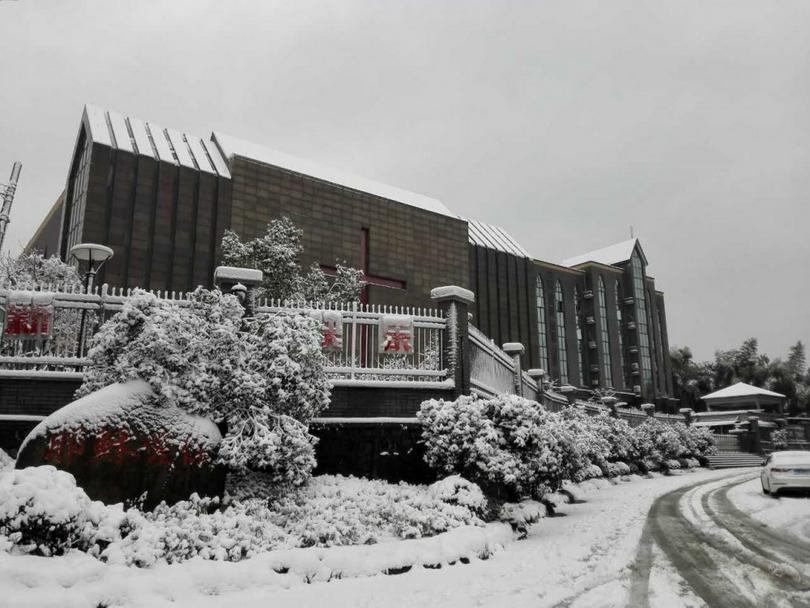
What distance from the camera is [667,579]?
6.29 m

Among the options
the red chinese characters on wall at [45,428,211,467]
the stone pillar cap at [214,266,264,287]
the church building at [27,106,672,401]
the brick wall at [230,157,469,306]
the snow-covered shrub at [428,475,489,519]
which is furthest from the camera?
the brick wall at [230,157,469,306]

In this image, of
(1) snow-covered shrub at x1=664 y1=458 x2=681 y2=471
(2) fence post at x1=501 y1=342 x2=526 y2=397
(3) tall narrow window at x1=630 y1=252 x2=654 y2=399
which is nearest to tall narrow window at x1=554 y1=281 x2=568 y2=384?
(3) tall narrow window at x1=630 y1=252 x2=654 y2=399

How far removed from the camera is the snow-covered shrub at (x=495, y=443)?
9328 millimetres

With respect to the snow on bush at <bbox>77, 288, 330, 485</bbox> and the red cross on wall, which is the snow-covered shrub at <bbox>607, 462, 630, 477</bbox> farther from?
the red cross on wall

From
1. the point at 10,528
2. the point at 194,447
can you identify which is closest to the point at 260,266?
the point at 194,447

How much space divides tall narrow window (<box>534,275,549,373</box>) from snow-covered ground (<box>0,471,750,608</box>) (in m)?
57.0

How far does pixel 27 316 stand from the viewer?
9.84 metres

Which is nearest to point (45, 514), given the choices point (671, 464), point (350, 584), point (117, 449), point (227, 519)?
point (117, 449)

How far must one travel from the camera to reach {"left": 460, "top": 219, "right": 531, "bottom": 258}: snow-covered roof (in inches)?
2239

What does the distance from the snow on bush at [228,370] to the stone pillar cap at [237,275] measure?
1243mm

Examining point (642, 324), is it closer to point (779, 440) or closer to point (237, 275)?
point (779, 440)

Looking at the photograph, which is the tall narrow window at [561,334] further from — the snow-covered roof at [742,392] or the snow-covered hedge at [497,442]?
the snow-covered hedge at [497,442]

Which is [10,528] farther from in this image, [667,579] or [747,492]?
[747,492]

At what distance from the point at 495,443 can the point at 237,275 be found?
5.22 m
